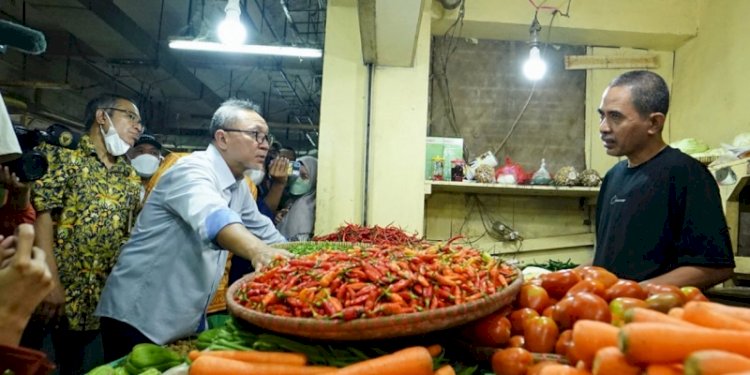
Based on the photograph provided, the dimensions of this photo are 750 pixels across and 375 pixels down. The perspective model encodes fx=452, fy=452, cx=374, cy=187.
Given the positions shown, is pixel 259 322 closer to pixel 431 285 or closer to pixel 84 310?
pixel 431 285

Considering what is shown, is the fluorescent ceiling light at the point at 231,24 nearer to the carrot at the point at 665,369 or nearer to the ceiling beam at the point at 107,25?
the ceiling beam at the point at 107,25

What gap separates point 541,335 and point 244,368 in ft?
2.67

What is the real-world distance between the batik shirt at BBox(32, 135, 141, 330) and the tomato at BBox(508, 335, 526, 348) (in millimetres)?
3040

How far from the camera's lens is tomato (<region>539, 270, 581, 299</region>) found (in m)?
1.52

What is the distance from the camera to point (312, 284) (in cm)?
142

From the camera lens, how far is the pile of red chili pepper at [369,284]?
4.18 ft

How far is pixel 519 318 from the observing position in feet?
4.49

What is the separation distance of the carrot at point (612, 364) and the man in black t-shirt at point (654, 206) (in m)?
1.22

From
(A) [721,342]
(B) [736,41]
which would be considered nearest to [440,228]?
(B) [736,41]

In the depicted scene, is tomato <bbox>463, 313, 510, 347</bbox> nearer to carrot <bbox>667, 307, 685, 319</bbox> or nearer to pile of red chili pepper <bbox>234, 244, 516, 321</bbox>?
pile of red chili pepper <bbox>234, 244, 516, 321</bbox>

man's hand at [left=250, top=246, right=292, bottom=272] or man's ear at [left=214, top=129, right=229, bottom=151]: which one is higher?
man's ear at [left=214, top=129, right=229, bottom=151]

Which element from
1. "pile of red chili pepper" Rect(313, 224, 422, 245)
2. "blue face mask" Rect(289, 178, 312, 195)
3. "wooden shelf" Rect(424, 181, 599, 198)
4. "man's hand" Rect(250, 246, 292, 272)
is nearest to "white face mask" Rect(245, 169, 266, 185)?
"blue face mask" Rect(289, 178, 312, 195)

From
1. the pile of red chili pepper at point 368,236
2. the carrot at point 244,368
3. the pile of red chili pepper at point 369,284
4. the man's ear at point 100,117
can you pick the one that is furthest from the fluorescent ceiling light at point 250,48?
the carrot at point 244,368

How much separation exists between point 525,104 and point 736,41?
2.03 meters
